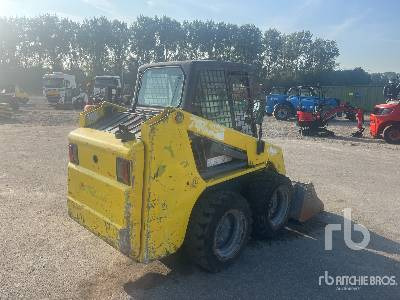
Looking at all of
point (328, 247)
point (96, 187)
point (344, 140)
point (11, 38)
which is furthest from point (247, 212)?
point (11, 38)

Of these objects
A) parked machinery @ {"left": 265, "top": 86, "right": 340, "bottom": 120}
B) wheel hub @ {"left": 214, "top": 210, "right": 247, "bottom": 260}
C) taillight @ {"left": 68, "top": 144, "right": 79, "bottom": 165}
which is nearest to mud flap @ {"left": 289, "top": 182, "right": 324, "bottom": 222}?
wheel hub @ {"left": 214, "top": 210, "right": 247, "bottom": 260}

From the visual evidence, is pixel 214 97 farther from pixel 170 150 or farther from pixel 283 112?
pixel 283 112

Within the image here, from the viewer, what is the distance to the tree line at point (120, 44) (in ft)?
198

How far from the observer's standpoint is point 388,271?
438cm

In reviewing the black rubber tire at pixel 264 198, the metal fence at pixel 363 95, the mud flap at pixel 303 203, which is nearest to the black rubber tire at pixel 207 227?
the black rubber tire at pixel 264 198

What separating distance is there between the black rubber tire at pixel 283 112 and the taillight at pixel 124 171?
1920cm

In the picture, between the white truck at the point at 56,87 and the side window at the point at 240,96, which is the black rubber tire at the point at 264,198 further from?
the white truck at the point at 56,87

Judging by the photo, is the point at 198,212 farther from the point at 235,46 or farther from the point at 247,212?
the point at 235,46

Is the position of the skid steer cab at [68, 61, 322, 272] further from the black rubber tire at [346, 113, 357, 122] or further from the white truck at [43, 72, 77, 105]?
the white truck at [43, 72, 77, 105]

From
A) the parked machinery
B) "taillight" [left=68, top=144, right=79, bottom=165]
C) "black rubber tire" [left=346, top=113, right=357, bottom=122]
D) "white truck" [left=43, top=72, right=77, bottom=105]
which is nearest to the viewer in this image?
"taillight" [left=68, top=144, right=79, bottom=165]

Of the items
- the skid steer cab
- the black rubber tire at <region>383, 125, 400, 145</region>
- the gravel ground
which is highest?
the skid steer cab

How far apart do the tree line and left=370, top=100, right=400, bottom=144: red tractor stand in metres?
42.8

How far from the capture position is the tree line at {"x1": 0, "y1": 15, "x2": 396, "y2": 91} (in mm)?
60500

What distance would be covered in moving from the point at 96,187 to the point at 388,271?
364 centimetres
